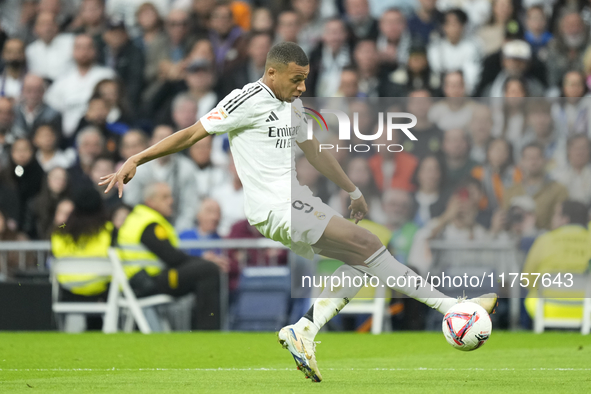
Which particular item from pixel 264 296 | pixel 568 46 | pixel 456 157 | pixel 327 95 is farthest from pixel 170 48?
pixel 568 46

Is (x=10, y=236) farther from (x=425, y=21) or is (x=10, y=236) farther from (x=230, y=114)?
(x=230, y=114)

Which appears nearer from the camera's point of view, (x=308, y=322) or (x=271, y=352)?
(x=308, y=322)

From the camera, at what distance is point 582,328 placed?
432 inches

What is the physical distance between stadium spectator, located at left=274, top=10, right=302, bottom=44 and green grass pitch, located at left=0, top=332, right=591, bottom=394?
15.7ft

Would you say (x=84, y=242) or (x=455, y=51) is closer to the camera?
(x=84, y=242)

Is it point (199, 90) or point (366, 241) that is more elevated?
point (199, 90)

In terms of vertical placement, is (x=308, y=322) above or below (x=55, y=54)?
below

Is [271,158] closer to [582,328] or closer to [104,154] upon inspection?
[582,328]

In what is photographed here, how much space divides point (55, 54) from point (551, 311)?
8.47 metres

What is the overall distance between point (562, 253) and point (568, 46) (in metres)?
3.52

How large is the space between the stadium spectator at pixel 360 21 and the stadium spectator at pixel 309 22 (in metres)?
0.48

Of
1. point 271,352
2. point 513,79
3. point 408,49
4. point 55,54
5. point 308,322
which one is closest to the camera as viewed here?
point 308,322

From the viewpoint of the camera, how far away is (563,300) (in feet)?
36.0

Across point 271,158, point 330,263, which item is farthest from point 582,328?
point 271,158
